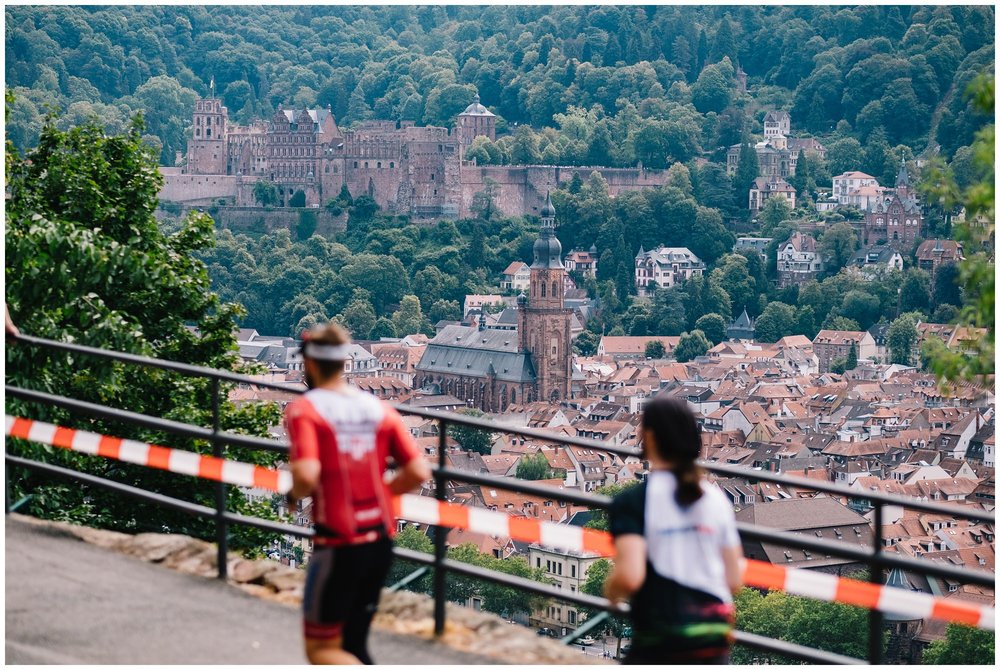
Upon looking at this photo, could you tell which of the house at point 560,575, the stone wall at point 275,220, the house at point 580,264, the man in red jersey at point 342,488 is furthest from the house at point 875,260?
the man in red jersey at point 342,488

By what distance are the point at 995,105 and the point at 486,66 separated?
87116 millimetres

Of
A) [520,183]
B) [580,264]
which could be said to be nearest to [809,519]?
[580,264]

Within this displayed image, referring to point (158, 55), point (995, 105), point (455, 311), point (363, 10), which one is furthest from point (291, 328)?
point (995, 105)

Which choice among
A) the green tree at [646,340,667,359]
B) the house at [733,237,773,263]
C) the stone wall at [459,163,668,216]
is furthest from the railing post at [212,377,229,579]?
the stone wall at [459,163,668,216]

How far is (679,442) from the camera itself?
2.63 meters

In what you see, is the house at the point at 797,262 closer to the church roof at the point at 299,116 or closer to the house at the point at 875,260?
the house at the point at 875,260

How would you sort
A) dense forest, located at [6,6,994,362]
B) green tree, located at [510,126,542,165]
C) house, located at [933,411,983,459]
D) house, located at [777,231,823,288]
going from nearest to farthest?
1. house, located at [933,411,983,459]
2. dense forest, located at [6,6,994,362]
3. house, located at [777,231,823,288]
4. green tree, located at [510,126,542,165]

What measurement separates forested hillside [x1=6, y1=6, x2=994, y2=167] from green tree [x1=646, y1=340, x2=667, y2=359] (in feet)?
49.1

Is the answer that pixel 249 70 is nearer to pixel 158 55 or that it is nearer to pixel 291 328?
pixel 158 55

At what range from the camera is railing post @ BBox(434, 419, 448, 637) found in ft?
11.4

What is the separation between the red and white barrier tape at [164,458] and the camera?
3.81m

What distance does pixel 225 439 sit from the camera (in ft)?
12.3

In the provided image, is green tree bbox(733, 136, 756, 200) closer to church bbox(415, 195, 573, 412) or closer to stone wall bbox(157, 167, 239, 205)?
church bbox(415, 195, 573, 412)

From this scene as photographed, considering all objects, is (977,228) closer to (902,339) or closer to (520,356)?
(520,356)
